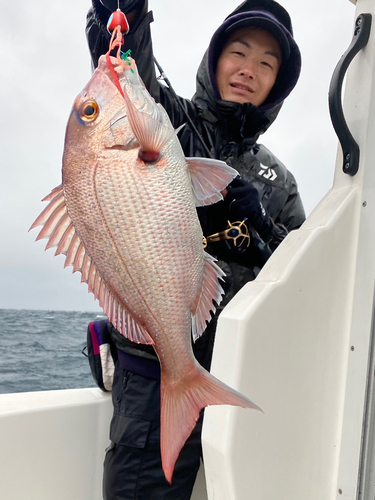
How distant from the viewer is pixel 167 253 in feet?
3.81

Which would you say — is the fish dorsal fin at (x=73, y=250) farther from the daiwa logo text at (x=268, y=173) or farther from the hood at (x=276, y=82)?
the daiwa logo text at (x=268, y=173)

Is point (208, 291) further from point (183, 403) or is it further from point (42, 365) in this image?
point (42, 365)

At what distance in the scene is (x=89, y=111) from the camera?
3.91 ft

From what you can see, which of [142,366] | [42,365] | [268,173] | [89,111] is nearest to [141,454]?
[142,366]

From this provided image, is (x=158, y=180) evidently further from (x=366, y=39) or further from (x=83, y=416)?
(x=83, y=416)

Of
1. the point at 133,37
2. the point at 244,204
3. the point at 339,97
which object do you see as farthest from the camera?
the point at 244,204

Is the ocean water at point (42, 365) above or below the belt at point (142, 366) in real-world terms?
below

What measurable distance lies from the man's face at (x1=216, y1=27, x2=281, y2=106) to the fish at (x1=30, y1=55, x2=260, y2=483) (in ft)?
3.53

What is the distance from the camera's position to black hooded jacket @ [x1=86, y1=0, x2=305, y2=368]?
1874 millimetres

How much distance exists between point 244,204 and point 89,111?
77 centimetres

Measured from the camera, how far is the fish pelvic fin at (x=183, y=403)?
1.02 m

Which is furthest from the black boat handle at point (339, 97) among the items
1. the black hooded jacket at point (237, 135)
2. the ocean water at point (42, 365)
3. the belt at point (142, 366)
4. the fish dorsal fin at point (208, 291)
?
the ocean water at point (42, 365)

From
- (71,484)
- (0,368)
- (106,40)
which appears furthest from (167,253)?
(0,368)

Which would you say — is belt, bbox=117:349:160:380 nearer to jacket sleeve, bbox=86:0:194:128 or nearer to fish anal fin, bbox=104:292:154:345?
fish anal fin, bbox=104:292:154:345
